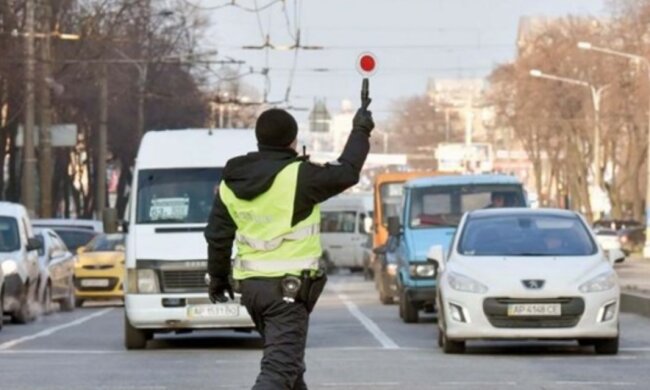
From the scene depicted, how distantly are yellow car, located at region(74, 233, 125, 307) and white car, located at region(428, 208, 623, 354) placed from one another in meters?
19.6

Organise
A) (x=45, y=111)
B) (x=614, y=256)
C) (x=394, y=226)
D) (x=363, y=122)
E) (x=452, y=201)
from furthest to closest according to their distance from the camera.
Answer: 1. (x=45, y=111)
2. (x=452, y=201)
3. (x=394, y=226)
4. (x=614, y=256)
5. (x=363, y=122)

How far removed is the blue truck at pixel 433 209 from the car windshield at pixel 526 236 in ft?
23.6

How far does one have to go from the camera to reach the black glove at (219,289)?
A: 420 inches

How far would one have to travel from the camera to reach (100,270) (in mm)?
40781

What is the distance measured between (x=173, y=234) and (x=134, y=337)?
1.13 meters

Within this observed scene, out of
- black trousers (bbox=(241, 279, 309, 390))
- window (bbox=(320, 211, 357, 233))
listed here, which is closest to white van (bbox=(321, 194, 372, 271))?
window (bbox=(320, 211, 357, 233))

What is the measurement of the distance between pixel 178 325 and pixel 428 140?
133m

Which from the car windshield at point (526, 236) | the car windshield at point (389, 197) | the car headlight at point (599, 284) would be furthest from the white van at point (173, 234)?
Result: the car windshield at point (389, 197)

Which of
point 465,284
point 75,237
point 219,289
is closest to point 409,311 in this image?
point 465,284

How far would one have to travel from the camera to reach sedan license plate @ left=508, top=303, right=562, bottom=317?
66.8 feet

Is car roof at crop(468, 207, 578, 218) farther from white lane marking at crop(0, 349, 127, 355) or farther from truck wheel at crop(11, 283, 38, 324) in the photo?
truck wheel at crop(11, 283, 38, 324)

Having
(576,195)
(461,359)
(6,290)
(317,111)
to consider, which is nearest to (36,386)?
(461,359)

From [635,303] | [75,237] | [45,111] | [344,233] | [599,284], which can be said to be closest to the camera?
[599,284]

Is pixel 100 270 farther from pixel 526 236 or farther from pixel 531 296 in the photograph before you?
pixel 531 296
